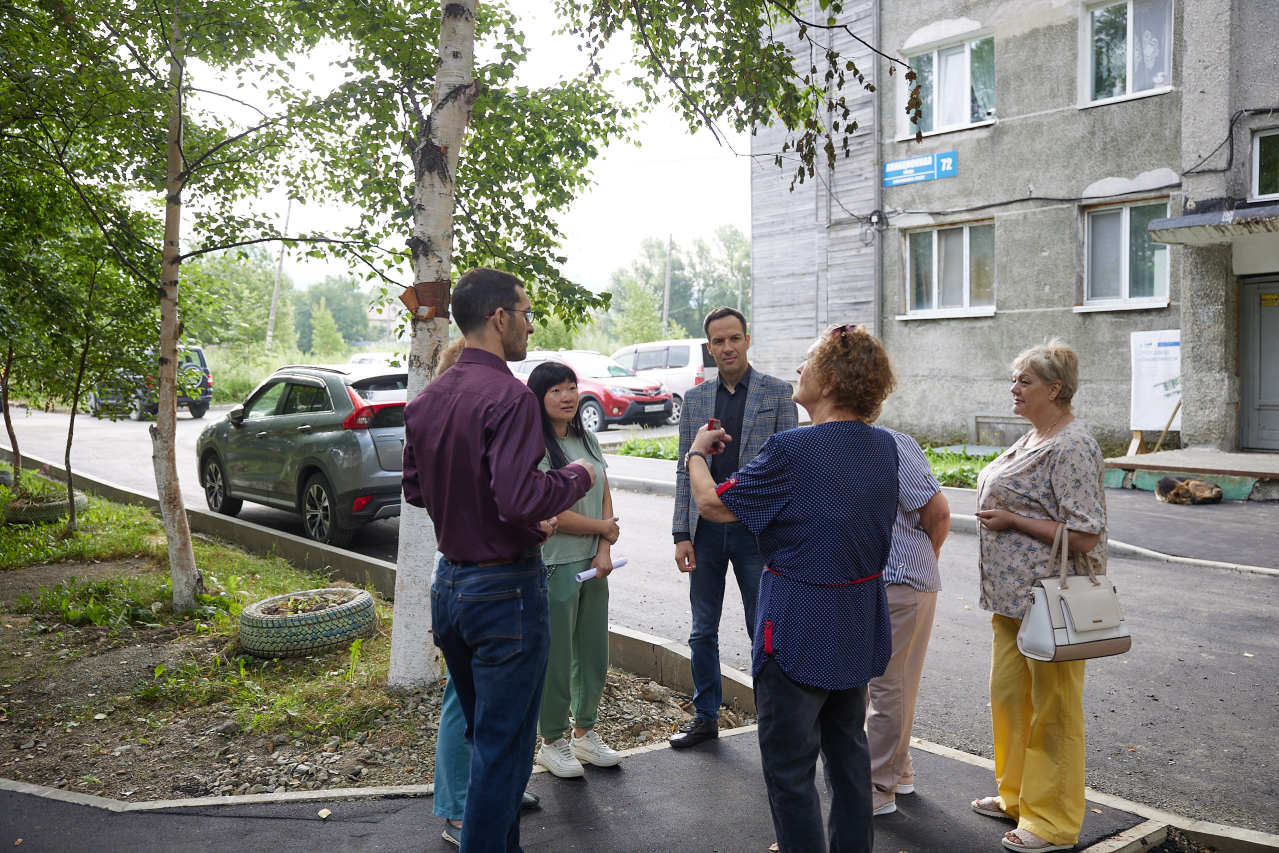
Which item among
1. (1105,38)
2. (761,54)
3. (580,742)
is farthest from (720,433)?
(1105,38)

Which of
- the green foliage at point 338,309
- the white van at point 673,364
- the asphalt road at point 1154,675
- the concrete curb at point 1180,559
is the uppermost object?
the green foliage at point 338,309

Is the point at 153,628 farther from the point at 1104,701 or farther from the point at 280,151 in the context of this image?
the point at 1104,701

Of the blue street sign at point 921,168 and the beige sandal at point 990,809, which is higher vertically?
the blue street sign at point 921,168

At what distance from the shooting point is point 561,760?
402cm

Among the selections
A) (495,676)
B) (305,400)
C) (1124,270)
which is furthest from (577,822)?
(1124,270)

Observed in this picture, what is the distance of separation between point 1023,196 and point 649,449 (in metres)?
7.63

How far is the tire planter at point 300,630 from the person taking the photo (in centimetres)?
543

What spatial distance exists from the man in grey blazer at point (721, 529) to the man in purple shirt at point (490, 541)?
4.95 ft

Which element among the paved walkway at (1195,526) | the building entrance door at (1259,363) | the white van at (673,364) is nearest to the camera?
the paved walkway at (1195,526)

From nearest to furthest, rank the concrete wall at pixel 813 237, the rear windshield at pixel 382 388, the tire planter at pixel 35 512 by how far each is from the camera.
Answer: the rear windshield at pixel 382 388 → the tire planter at pixel 35 512 → the concrete wall at pixel 813 237

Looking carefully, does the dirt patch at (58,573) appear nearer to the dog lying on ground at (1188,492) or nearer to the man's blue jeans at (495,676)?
the man's blue jeans at (495,676)

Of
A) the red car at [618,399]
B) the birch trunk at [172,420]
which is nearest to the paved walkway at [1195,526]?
the birch trunk at [172,420]

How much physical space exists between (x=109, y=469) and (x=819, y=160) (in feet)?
44.7

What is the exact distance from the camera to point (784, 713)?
2.80 m
